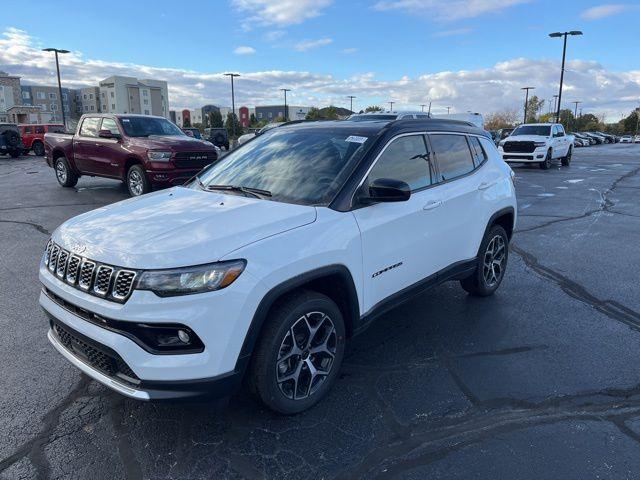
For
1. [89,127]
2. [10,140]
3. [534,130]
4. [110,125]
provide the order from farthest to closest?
[10,140]
[534,130]
[89,127]
[110,125]

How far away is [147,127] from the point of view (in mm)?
11438

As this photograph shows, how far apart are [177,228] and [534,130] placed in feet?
73.0

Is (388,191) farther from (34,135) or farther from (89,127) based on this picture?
(34,135)

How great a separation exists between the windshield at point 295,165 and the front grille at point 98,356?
1.42 meters

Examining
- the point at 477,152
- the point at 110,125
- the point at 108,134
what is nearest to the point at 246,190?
the point at 477,152

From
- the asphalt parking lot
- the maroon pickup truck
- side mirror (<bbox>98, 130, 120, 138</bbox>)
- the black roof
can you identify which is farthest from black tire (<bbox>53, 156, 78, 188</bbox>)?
the black roof

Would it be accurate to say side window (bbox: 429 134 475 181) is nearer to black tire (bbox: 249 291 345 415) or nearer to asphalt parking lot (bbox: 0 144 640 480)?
asphalt parking lot (bbox: 0 144 640 480)

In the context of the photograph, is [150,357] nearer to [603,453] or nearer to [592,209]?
[603,453]

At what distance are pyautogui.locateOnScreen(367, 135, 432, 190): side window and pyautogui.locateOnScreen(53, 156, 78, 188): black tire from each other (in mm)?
11644

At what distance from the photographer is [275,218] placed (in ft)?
9.50

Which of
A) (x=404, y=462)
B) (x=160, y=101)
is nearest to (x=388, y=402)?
(x=404, y=462)

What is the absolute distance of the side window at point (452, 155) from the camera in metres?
4.21

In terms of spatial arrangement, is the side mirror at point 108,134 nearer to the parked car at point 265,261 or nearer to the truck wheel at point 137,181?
the truck wheel at point 137,181

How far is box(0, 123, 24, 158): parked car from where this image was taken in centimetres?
2814
